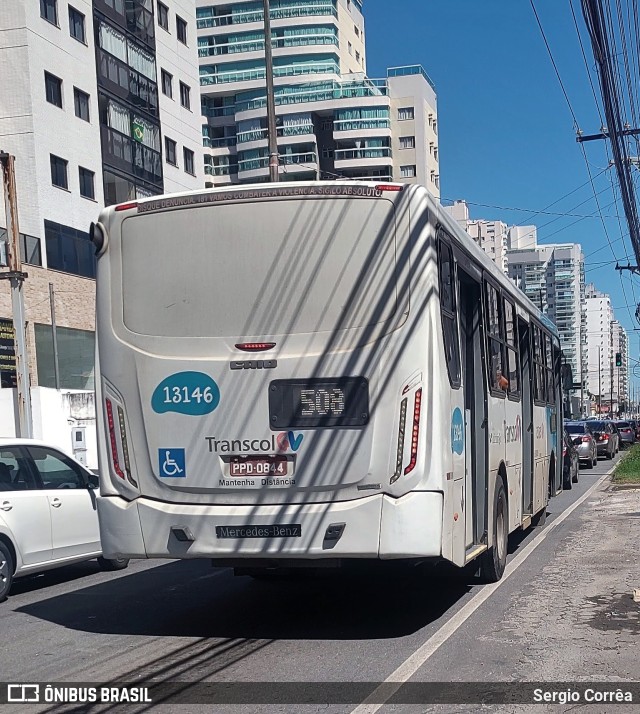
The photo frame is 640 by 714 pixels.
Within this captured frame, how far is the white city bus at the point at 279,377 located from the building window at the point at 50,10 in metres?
29.0

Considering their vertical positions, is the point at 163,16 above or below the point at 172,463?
above

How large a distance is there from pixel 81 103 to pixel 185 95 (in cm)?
1041

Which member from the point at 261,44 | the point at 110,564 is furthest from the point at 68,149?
the point at 261,44

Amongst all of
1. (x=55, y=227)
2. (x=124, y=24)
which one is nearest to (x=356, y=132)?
(x=124, y=24)

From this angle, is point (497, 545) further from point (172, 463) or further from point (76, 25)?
point (76, 25)

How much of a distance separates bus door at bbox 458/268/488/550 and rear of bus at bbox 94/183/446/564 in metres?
1.36

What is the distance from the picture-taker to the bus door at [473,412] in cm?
849

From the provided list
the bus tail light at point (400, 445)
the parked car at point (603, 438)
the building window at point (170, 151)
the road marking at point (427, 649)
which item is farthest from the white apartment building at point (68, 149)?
the bus tail light at point (400, 445)

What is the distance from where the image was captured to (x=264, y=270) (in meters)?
7.41

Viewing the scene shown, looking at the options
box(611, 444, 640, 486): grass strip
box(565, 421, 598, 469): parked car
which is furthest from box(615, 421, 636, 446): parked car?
box(611, 444, 640, 486): grass strip

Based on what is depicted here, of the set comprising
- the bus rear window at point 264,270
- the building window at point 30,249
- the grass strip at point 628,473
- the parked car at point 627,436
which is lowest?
the parked car at point 627,436

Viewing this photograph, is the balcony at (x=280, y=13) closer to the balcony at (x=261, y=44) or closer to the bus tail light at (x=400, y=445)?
the balcony at (x=261, y=44)

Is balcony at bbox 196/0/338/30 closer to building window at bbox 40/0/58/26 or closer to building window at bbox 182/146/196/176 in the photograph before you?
building window at bbox 182/146/196/176

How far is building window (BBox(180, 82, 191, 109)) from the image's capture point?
4519cm
